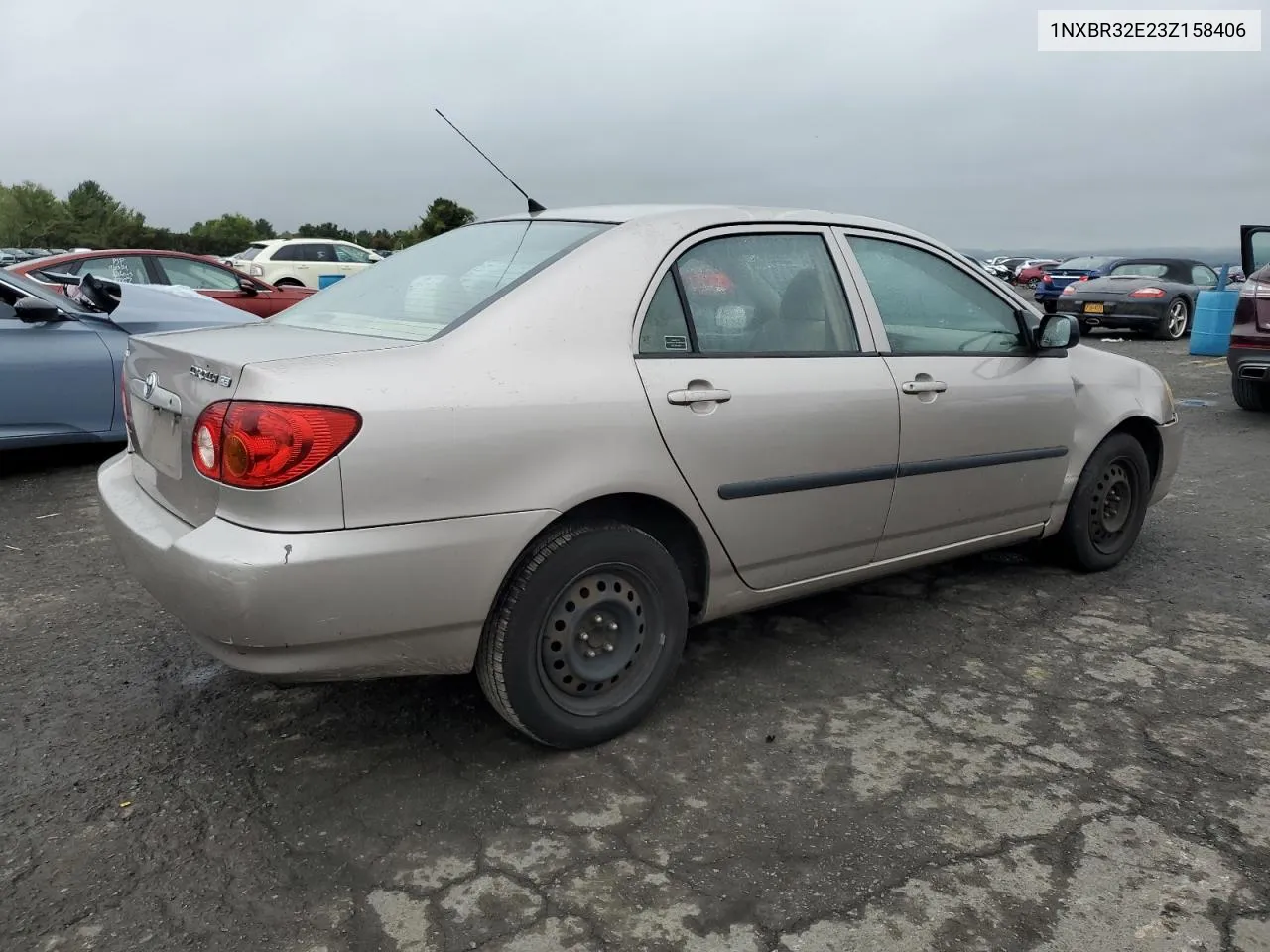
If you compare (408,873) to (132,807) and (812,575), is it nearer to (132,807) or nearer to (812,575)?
(132,807)

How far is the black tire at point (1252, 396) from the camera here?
29.8 feet

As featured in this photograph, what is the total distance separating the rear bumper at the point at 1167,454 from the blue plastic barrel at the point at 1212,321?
405 inches

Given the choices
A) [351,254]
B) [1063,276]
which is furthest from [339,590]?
[1063,276]

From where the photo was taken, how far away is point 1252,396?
9.16 m

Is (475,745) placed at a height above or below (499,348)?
below

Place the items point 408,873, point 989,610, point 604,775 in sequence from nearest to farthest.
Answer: point 408,873 < point 604,775 < point 989,610

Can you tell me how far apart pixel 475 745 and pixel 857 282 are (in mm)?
1939

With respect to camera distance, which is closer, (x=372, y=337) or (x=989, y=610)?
(x=372, y=337)

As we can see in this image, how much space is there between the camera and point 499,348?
273 cm

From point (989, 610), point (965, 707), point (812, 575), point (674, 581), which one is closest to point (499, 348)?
point (674, 581)

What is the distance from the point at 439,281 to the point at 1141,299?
592 inches

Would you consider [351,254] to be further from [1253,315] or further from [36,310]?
[1253,315]

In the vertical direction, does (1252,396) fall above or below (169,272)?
below

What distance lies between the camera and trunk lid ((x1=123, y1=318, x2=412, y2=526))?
264cm
